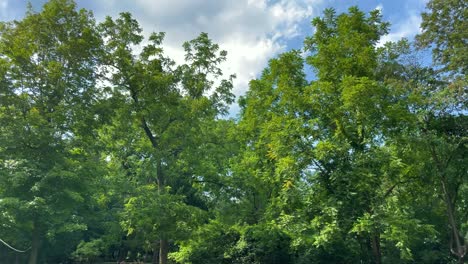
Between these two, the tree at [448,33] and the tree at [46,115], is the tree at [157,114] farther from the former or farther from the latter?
the tree at [448,33]

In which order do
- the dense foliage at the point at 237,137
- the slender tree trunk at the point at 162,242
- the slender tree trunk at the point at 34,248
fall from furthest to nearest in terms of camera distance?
the slender tree trunk at the point at 162,242 < the slender tree trunk at the point at 34,248 < the dense foliage at the point at 237,137

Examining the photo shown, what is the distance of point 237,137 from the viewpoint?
17672 millimetres

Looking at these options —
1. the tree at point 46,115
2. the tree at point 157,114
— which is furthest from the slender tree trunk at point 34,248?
the tree at point 157,114

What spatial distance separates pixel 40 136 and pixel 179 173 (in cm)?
601

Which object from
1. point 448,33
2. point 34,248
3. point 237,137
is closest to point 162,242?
point 34,248

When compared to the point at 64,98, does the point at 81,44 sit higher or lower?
higher

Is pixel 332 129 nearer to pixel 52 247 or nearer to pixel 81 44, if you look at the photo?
pixel 81 44

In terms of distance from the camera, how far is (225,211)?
16.8 meters

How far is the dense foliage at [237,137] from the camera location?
39.6ft

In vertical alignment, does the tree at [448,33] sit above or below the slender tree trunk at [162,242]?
above

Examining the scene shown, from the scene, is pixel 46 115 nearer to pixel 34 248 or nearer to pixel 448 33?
pixel 34 248

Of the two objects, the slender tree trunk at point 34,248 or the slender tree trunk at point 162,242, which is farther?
the slender tree trunk at point 162,242

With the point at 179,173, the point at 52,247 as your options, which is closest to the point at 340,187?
the point at 179,173

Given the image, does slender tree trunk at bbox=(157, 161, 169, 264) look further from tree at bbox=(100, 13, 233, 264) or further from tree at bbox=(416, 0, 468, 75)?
tree at bbox=(416, 0, 468, 75)
